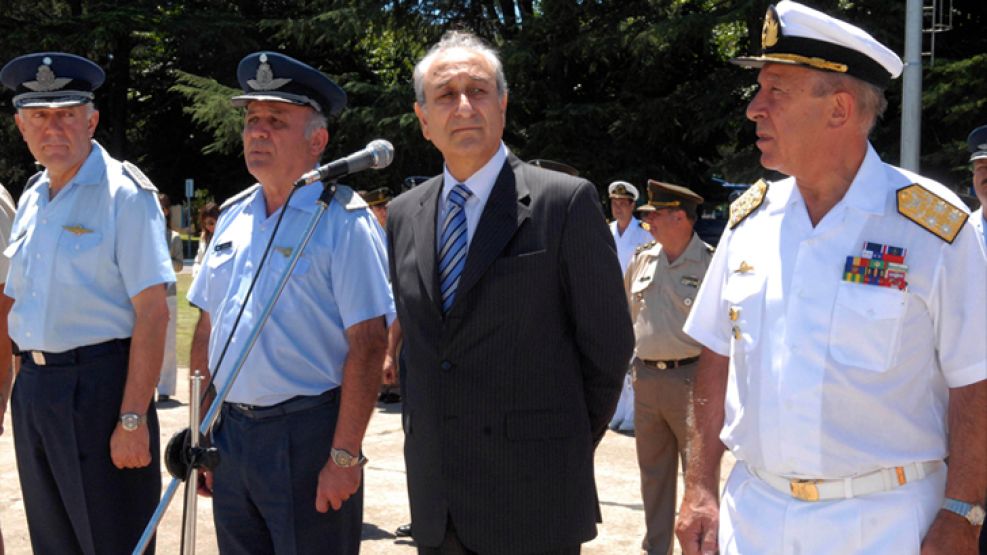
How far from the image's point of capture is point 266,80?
13.4 feet

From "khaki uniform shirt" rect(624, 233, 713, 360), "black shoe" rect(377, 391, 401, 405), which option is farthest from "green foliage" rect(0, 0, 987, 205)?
"khaki uniform shirt" rect(624, 233, 713, 360)

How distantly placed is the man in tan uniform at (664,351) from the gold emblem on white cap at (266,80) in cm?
291

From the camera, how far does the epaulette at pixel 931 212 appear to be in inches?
109

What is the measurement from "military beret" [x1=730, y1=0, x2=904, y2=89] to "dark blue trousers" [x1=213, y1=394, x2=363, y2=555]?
198 cm

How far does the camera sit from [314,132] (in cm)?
414

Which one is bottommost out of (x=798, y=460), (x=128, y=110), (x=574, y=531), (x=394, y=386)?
(x=394, y=386)

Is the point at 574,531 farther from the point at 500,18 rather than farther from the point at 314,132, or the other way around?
the point at 500,18

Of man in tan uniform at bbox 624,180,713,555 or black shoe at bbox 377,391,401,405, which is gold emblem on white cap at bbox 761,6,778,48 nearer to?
man in tan uniform at bbox 624,180,713,555

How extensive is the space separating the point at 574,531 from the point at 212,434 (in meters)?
1.46

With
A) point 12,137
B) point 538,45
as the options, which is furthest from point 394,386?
point 12,137

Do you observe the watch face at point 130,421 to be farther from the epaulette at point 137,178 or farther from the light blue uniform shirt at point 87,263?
the epaulette at point 137,178

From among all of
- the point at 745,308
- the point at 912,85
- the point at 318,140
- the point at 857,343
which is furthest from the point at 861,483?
the point at 912,85

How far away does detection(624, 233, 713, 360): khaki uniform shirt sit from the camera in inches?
259

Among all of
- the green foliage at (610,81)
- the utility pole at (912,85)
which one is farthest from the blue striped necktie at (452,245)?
the green foliage at (610,81)
